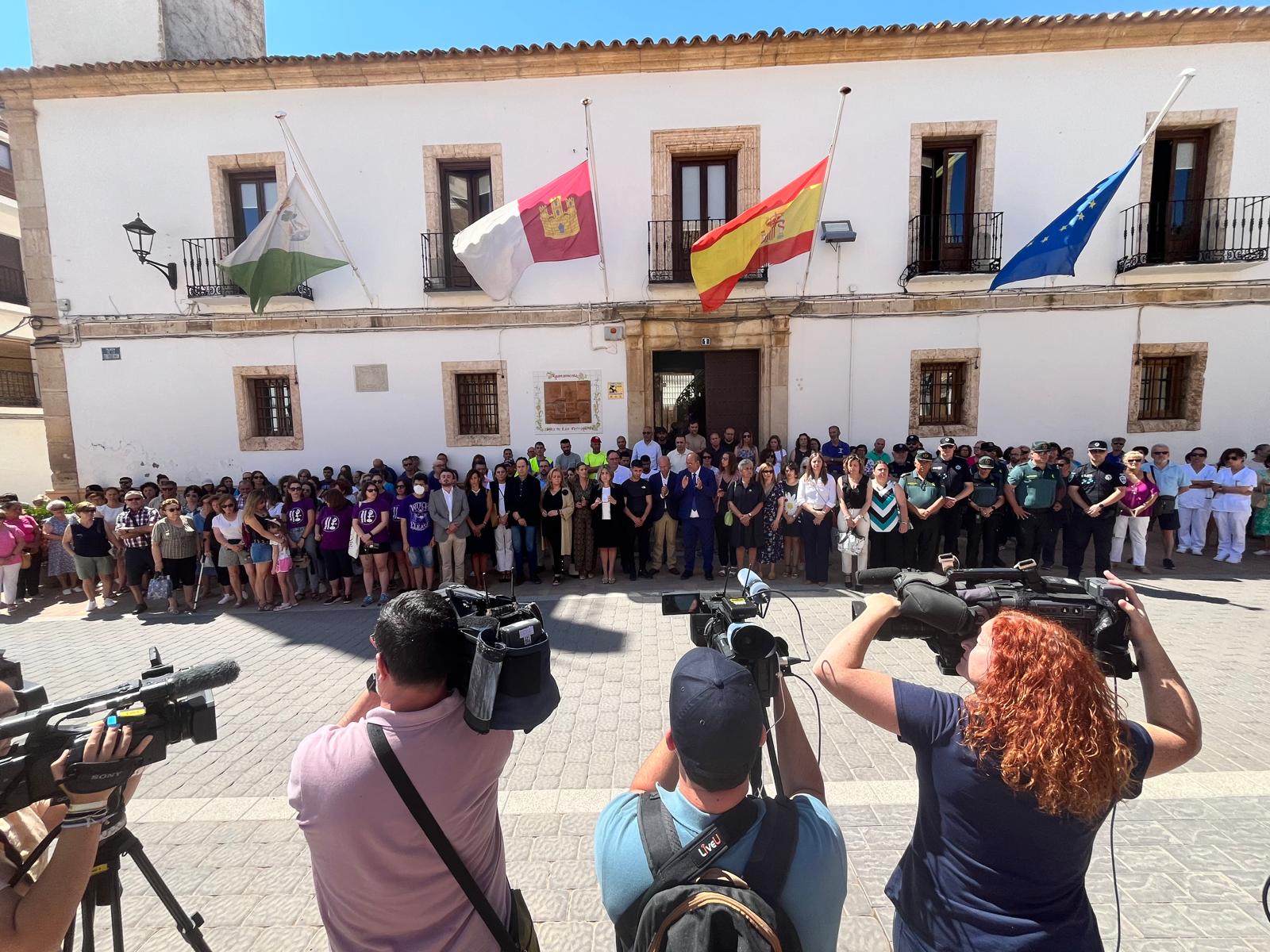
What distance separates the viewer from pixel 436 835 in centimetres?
135

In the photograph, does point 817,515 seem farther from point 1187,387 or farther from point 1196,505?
point 1187,387

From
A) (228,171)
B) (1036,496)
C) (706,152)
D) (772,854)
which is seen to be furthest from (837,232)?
(228,171)

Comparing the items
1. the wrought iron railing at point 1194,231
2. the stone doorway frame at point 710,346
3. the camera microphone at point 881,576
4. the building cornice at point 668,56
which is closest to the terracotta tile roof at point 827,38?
the building cornice at point 668,56

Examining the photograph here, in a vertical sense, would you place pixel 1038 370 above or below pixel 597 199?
below

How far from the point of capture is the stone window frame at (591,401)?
1016 cm

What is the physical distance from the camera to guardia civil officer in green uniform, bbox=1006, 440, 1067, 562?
287 inches

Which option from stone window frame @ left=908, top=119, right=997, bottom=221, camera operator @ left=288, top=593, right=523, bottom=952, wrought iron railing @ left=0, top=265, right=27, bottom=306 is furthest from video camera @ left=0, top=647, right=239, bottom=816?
wrought iron railing @ left=0, top=265, right=27, bottom=306

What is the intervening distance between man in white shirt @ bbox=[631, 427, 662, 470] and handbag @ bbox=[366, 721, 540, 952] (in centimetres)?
803

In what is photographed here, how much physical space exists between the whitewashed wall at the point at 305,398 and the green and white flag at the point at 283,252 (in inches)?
76.8

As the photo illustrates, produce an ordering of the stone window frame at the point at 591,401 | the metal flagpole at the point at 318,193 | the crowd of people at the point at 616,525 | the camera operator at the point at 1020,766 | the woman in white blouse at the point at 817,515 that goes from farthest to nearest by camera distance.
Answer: the stone window frame at the point at 591,401, the metal flagpole at the point at 318,193, the woman in white blouse at the point at 817,515, the crowd of people at the point at 616,525, the camera operator at the point at 1020,766

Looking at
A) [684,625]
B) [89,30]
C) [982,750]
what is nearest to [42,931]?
[982,750]

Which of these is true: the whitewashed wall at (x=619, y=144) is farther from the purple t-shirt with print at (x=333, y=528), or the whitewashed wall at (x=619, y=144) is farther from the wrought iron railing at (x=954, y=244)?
the purple t-shirt with print at (x=333, y=528)

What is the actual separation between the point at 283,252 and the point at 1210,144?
14991 mm

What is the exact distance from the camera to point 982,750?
132 centimetres
